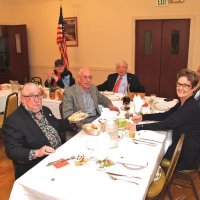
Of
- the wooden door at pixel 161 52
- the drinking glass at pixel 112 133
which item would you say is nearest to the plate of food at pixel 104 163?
the drinking glass at pixel 112 133

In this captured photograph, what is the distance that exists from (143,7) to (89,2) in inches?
55.3

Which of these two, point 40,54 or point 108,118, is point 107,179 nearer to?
point 108,118

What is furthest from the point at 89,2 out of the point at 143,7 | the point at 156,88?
the point at 156,88

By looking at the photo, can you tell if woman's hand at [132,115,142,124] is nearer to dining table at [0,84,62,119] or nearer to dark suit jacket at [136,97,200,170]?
dark suit jacket at [136,97,200,170]

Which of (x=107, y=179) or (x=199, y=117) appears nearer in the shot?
(x=107, y=179)

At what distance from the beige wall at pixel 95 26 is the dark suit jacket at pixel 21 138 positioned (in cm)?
455

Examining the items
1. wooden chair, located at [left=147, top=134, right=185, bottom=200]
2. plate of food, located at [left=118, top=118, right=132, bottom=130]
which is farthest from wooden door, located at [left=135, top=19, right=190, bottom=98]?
wooden chair, located at [left=147, top=134, right=185, bottom=200]

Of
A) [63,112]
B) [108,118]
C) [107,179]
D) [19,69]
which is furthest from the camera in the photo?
[19,69]

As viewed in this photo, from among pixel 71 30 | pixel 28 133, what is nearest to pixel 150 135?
pixel 28 133

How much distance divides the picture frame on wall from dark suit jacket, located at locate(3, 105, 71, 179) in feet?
16.3

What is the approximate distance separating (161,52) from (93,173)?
4879 mm

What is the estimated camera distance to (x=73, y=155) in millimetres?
1855

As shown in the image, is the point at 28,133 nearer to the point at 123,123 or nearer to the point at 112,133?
the point at 112,133

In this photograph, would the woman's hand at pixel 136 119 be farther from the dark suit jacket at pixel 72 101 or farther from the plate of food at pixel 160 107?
the dark suit jacket at pixel 72 101
